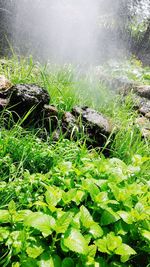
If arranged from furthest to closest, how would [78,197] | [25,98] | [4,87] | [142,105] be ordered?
[142,105] → [4,87] → [25,98] → [78,197]

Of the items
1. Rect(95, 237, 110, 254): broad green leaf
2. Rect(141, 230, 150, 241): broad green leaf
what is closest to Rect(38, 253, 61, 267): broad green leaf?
Rect(95, 237, 110, 254): broad green leaf

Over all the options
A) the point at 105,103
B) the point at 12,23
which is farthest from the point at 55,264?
the point at 12,23

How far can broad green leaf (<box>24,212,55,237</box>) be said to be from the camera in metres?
1.53

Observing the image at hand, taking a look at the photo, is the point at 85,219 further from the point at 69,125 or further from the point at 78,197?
the point at 69,125

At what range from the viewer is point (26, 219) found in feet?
5.28

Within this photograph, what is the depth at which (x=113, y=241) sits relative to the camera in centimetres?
163

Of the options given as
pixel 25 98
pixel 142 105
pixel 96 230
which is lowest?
pixel 142 105

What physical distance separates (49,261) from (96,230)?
1.04 feet

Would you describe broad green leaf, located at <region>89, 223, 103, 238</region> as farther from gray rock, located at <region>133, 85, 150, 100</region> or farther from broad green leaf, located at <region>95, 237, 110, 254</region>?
gray rock, located at <region>133, 85, 150, 100</region>

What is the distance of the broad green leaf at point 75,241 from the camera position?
1.49 m

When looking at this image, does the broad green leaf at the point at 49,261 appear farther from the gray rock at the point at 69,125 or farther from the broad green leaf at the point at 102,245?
the gray rock at the point at 69,125

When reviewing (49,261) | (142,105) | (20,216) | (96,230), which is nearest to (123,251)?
(96,230)

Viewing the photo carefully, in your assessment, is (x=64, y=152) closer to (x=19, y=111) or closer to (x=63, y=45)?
(x=19, y=111)

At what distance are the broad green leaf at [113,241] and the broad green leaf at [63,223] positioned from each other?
0.26 metres
